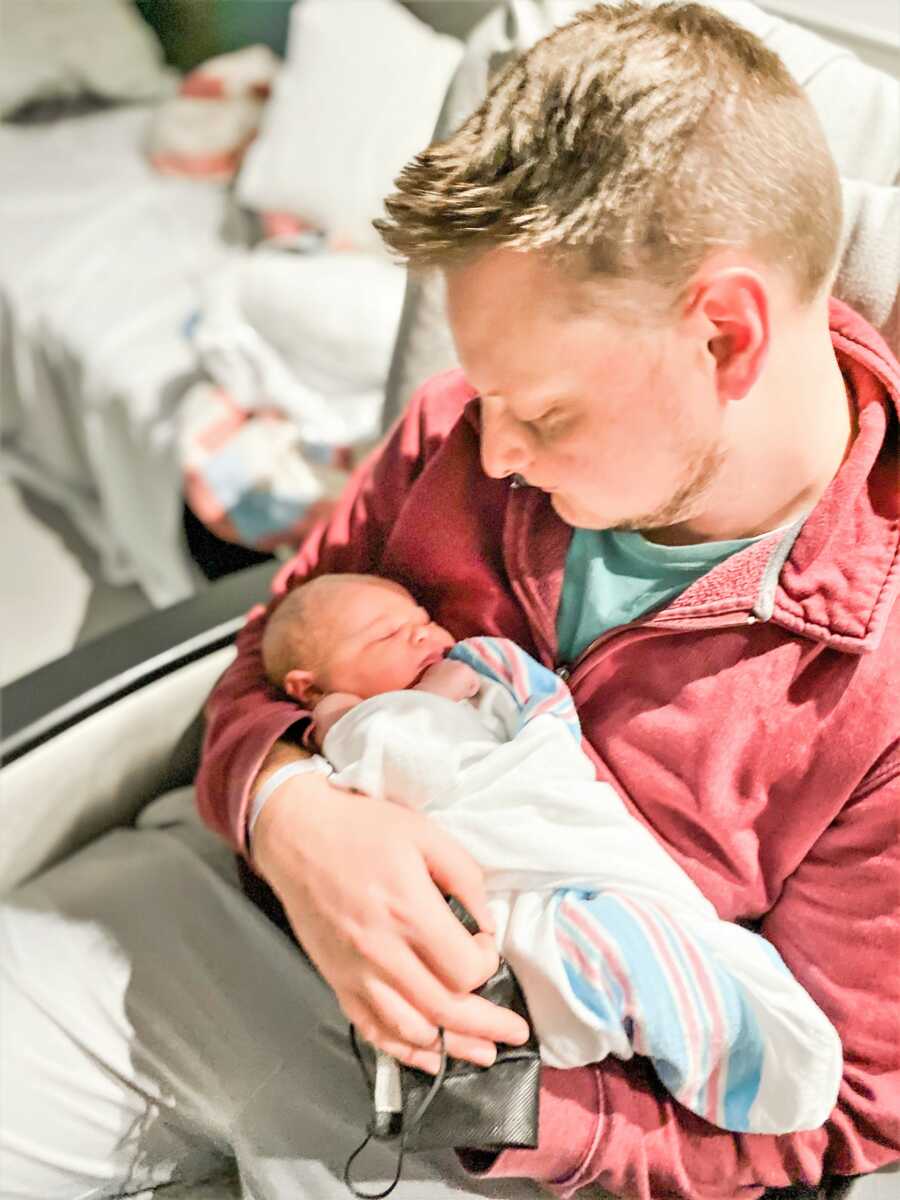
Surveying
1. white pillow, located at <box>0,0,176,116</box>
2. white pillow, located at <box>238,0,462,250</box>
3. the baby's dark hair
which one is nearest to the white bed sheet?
white pillow, located at <box>0,0,176,116</box>

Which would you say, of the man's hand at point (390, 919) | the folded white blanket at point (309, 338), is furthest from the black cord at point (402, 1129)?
the folded white blanket at point (309, 338)

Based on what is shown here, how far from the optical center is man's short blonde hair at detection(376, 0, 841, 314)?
600 millimetres

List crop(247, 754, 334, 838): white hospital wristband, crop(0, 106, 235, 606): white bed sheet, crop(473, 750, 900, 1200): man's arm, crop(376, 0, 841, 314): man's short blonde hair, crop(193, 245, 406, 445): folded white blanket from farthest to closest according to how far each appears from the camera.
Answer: crop(0, 106, 235, 606): white bed sheet → crop(193, 245, 406, 445): folded white blanket → crop(247, 754, 334, 838): white hospital wristband → crop(473, 750, 900, 1200): man's arm → crop(376, 0, 841, 314): man's short blonde hair

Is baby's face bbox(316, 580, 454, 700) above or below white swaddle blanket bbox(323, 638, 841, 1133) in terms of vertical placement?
above

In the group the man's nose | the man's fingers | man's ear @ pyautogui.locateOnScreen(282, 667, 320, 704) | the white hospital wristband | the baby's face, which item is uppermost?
the man's nose

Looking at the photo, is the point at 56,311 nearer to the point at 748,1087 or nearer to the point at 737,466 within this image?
the point at 737,466

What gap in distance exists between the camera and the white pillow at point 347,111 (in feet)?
5.89

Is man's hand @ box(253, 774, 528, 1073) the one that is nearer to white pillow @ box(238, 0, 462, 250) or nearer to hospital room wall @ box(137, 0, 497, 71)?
white pillow @ box(238, 0, 462, 250)

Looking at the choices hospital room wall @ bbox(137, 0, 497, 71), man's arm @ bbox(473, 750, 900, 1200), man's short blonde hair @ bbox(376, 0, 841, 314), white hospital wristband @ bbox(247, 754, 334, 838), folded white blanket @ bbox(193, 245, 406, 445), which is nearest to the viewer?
man's short blonde hair @ bbox(376, 0, 841, 314)

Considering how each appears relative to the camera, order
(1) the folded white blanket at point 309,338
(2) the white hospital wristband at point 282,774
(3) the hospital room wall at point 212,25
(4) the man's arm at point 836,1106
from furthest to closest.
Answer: (3) the hospital room wall at point 212,25 < (1) the folded white blanket at point 309,338 < (2) the white hospital wristband at point 282,774 < (4) the man's arm at point 836,1106

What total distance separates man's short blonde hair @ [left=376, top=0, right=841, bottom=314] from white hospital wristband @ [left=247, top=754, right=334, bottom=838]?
41 cm

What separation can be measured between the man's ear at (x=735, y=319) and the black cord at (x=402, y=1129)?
0.48 m

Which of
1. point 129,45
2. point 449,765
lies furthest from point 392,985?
point 129,45

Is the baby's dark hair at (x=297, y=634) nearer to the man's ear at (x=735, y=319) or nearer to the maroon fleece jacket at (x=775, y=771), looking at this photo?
the maroon fleece jacket at (x=775, y=771)
